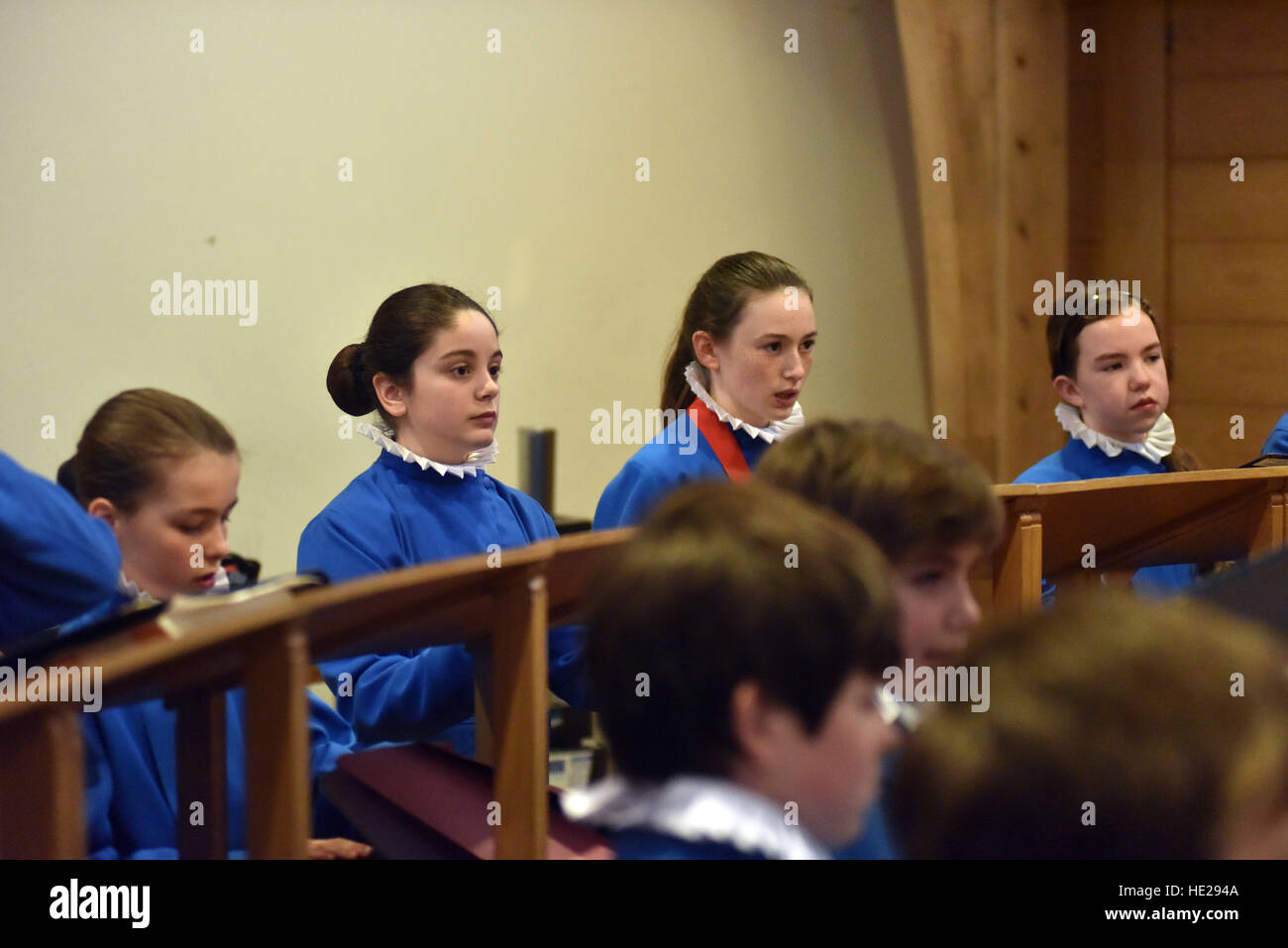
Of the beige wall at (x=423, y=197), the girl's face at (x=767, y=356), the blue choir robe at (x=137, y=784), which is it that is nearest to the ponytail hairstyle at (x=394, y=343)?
the girl's face at (x=767, y=356)

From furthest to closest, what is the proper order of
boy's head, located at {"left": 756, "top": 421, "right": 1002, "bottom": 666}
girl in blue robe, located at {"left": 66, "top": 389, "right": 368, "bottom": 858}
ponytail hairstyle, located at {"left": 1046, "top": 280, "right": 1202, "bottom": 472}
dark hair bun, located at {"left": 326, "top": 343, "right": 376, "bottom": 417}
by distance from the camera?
ponytail hairstyle, located at {"left": 1046, "top": 280, "right": 1202, "bottom": 472}, dark hair bun, located at {"left": 326, "top": 343, "right": 376, "bottom": 417}, girl in blue robe, located at {"left": 66, "top": 389, "right": 368, "bottom": 858}, boy's head, located at {"left": 756, "top": 421, "right": 1002, "bottom": 666}

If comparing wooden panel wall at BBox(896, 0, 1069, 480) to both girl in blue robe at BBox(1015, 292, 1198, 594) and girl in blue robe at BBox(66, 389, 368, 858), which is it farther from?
girl in blue robe at BBox(66, 389, 368, 858)

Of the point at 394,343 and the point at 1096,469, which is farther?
the point at 1096,469

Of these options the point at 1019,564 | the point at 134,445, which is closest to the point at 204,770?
the point at 134,445

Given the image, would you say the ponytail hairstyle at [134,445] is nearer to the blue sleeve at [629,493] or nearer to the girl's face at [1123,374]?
the blue sleeve at [629,493]

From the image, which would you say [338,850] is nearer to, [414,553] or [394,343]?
[414,553]

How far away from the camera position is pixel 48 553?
1.66 meters

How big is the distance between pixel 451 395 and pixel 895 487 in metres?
1.26

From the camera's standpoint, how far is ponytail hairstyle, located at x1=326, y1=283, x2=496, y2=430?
2529mm

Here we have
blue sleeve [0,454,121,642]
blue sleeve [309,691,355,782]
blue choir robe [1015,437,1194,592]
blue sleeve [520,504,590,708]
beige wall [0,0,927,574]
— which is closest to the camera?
blue sleeve [0,454,121,642]

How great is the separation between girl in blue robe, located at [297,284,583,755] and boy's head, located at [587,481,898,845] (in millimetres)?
1214

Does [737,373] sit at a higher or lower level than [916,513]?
higher

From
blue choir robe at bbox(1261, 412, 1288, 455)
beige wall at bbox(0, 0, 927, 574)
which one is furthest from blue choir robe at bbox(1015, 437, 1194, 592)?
beige wall at bbox(0, 0, 927, 574)
